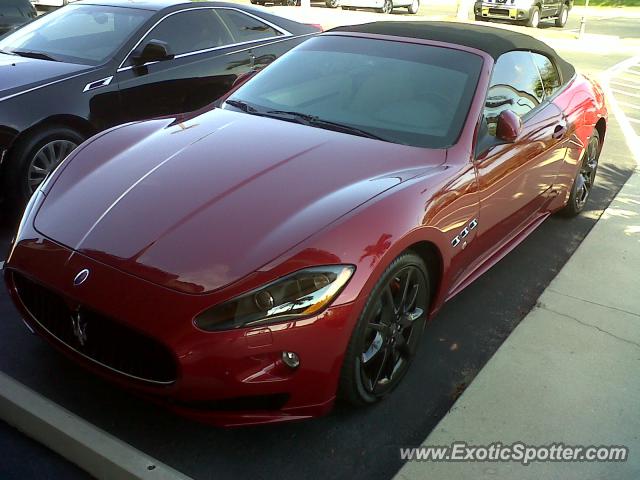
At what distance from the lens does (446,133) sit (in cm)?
335

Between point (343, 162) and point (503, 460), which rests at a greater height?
point (343, 162)

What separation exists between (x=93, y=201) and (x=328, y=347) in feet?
4.11

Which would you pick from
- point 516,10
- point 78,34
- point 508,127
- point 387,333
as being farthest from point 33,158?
point 516,10

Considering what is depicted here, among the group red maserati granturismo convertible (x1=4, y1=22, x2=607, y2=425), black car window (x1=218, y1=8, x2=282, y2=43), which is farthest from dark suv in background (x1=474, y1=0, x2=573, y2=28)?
red maserati granturismo convertible (x1=4, y1=22, x2=607, y2=425)

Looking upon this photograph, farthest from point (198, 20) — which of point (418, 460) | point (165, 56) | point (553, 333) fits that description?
point (418, 460)

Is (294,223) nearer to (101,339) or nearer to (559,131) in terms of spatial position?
(101,339)

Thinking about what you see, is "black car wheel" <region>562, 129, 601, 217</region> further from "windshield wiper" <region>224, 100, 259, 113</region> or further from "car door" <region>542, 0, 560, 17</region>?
"car door" <region>542, 0, 560, 17</region>

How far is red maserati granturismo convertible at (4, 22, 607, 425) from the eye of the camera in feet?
7.63

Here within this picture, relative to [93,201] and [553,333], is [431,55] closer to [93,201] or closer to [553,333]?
[553,333]

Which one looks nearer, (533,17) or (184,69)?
(184,69)

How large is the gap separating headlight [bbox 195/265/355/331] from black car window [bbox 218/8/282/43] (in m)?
4.18

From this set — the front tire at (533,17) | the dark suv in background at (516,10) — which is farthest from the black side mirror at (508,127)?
the front tire at (533,17)

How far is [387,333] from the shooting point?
281cm

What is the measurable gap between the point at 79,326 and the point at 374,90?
2.05m
